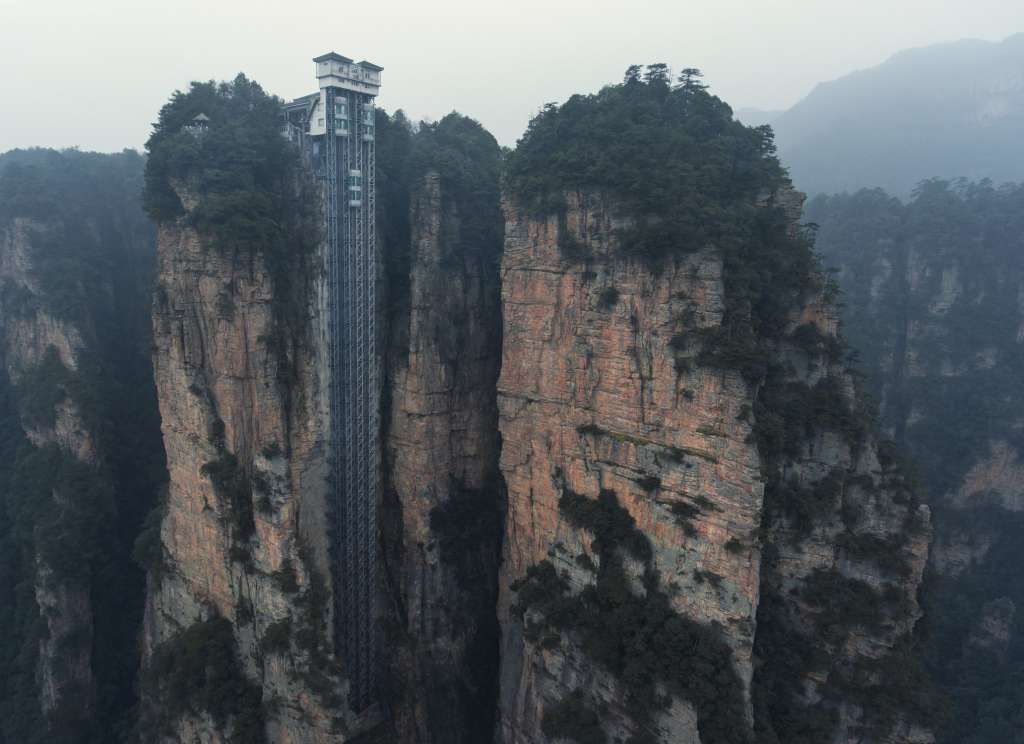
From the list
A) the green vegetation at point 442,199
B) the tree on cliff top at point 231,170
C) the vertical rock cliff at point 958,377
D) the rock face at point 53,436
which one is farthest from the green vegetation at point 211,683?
the vertical rock cliff at point 958,377

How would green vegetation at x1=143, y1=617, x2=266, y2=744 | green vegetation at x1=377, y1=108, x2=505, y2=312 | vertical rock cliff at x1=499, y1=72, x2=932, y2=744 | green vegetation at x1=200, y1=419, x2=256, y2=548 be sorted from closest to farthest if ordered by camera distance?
vertical rock cliff at x1=499, y1=72, x2=932, y2=744
green vegetation at x1=200, y1=419, x2=256, y2=548
green vegetation at x1=143, y1=617, x2=266, y2=744
green vegetation at x1=377, y1=108, x2=505, y2=312

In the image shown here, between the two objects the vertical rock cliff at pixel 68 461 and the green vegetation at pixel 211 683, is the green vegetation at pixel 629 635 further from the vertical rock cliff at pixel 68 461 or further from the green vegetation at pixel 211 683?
the vertical rock cliff at pixel 68 461

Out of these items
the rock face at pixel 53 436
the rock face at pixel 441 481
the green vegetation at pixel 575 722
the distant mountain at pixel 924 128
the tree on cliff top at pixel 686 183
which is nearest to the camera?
the tree on cliff top at pixel 686 183

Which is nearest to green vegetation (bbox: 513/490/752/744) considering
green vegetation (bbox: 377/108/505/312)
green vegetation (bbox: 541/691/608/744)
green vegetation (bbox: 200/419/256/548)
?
green vegetation (bbox: 541/691/608/744)

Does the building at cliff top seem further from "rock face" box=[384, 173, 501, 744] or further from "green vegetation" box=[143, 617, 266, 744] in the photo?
"green vegetation" box=[143, 617, 266, 744]

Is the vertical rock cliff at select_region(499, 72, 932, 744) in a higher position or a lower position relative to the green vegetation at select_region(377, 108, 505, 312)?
lower

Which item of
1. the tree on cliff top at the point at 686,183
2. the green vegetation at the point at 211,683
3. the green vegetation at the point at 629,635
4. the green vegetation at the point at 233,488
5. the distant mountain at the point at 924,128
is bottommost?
the green vegetation at the point at 211,683
